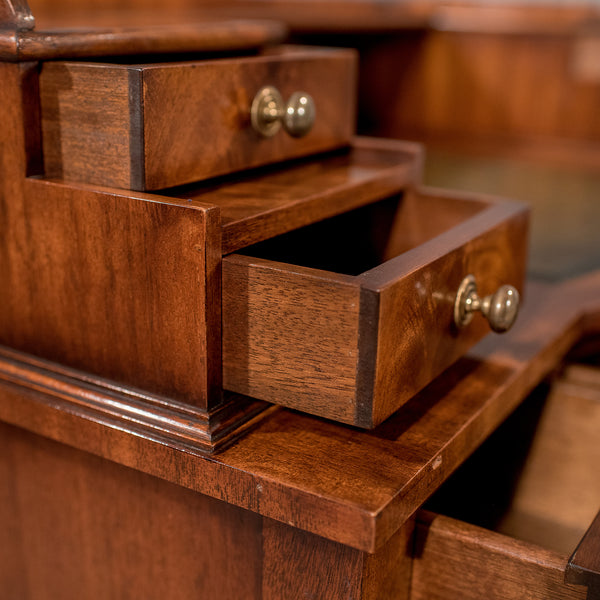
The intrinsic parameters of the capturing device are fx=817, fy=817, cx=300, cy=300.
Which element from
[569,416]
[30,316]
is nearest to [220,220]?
[30,316]

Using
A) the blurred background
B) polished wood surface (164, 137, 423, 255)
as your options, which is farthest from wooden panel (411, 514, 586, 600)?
the blurred background

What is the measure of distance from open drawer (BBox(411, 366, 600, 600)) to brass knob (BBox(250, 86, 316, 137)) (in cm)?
33

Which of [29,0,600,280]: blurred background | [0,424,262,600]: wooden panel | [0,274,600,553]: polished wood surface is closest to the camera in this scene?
[0,274,600,553]: polished wood surface

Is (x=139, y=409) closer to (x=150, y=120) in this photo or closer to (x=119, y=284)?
(x=119, y=284)

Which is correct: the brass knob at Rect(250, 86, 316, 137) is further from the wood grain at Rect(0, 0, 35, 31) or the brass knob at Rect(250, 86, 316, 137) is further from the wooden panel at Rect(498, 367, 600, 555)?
the wooden panel at Rect(498, 367, 600, 555)

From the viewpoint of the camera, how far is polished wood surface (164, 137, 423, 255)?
23.6 inches

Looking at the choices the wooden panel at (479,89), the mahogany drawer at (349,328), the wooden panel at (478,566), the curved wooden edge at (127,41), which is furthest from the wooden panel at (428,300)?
the wooden panel at (479,89)

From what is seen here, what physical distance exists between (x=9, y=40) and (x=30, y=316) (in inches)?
8.5

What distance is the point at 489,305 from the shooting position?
24.5 inches

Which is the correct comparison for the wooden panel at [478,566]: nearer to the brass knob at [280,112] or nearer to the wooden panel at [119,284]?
the wooden panel at [119,284]

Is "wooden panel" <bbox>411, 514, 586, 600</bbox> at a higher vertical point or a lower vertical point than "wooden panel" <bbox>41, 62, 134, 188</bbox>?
lower

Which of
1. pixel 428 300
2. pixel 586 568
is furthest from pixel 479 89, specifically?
pixel 586 568

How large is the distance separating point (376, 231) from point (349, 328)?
1.00 feet

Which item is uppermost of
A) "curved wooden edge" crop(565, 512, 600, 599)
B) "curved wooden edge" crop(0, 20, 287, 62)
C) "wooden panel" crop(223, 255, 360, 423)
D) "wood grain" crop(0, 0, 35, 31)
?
"wood grain" crop(0, 0, 35, 31)
